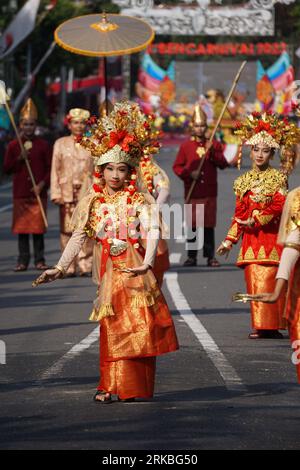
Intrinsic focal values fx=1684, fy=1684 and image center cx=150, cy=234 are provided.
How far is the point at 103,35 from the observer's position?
16281 millimetres

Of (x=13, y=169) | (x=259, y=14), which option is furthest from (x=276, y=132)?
(x=259, y=14)

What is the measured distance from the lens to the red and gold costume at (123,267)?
10305 mm

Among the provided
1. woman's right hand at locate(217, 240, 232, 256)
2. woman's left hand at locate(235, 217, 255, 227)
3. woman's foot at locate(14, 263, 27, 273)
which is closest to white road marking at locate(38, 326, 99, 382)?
woman's right hand at locate(217, 240, 232, 256)

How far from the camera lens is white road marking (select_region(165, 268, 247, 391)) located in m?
11.3

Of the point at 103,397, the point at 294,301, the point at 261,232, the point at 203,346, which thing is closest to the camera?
the point at 294,301

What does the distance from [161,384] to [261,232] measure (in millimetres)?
3288

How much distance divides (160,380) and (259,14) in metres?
76.0

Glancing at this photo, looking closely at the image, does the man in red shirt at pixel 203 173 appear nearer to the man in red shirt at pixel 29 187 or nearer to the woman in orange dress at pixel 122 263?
the man in red shirt at pixel 29 187

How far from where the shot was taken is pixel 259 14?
283 feet

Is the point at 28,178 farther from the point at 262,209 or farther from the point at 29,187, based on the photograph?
the point at 262,209

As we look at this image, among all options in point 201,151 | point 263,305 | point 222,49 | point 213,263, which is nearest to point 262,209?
point 263,305

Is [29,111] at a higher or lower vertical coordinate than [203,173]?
higher

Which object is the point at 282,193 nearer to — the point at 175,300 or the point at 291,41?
the point at 175,300

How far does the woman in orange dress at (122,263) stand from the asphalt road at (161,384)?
236mm
